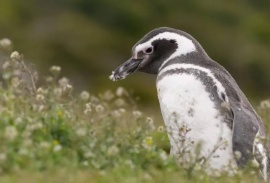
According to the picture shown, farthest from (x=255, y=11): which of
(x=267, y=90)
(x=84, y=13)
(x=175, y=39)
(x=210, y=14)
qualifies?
(x=175, y=39)

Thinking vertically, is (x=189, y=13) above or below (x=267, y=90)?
above

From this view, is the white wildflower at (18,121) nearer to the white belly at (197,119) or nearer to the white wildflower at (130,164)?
the white wildflower at (130,164)

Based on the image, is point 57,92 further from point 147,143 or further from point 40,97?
point 147,143

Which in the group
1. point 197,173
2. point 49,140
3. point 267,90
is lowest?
point 197,173

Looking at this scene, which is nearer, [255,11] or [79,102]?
[79,102]

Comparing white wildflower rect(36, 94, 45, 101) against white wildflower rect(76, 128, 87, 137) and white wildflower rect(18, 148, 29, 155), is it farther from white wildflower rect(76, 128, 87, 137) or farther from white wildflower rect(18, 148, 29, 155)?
white wildflower rect(18, 148, 29, 155)

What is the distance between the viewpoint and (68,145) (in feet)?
27.9

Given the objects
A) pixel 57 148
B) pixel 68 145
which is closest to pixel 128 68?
pixel 68 145

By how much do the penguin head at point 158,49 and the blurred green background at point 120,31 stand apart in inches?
1126

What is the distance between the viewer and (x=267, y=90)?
40.8 meters

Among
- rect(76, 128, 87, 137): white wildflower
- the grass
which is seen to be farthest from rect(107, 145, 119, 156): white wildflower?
rect(76, 128, 87, 137): white wildflower

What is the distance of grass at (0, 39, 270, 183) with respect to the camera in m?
7.75

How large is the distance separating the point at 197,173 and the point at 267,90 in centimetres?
3282

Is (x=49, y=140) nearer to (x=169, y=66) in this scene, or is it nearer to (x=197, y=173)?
(x=197, y=173)
